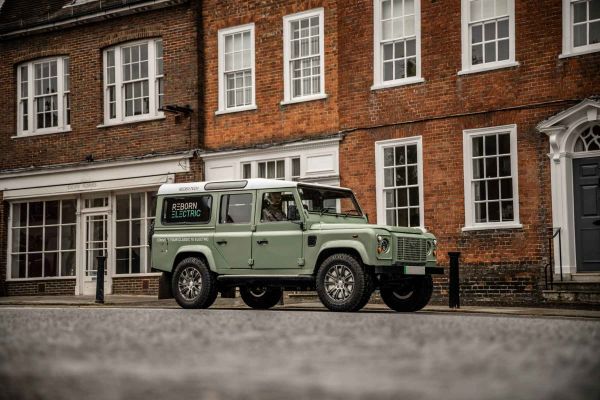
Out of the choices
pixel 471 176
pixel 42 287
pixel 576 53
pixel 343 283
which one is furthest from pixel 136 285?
pixel 576 53

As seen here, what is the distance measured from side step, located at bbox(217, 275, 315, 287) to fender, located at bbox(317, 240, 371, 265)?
632 millimetres

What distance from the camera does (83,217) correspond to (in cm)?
2488

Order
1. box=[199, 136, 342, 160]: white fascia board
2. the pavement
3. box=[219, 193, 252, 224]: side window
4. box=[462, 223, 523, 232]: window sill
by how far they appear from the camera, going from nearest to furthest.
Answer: the pavement, box=[219, 193, 252, 224]: side window, box=[462, 223, 523, 232]: window sill, box=[199, 136, 342, 160]: white fascia board

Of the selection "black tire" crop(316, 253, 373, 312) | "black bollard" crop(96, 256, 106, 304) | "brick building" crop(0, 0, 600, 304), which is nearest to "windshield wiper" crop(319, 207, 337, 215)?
"black tire" crop(316, 253, 373, 312)

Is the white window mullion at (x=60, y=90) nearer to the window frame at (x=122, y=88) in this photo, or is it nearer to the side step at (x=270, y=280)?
the window frame at (x=122, y=88)

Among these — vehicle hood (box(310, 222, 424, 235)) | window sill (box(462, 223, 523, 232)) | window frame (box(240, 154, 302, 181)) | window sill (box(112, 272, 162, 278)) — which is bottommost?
window sill (box(112, 272, 162, 278))

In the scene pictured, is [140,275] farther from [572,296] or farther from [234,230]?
[572,296]

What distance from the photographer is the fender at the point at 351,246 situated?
45.5ft

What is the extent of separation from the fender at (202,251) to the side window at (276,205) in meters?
1.10

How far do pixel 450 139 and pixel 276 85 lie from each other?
4627 mm

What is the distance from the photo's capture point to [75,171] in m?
25.0

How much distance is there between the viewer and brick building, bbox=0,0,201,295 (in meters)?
23.4

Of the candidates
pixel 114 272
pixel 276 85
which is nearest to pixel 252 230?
pixel 276 85

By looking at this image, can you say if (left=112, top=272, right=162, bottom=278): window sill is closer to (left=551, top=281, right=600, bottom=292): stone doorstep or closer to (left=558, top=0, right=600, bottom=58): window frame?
(left=551, top=281, right=600, bottom=292): stone doorstep
